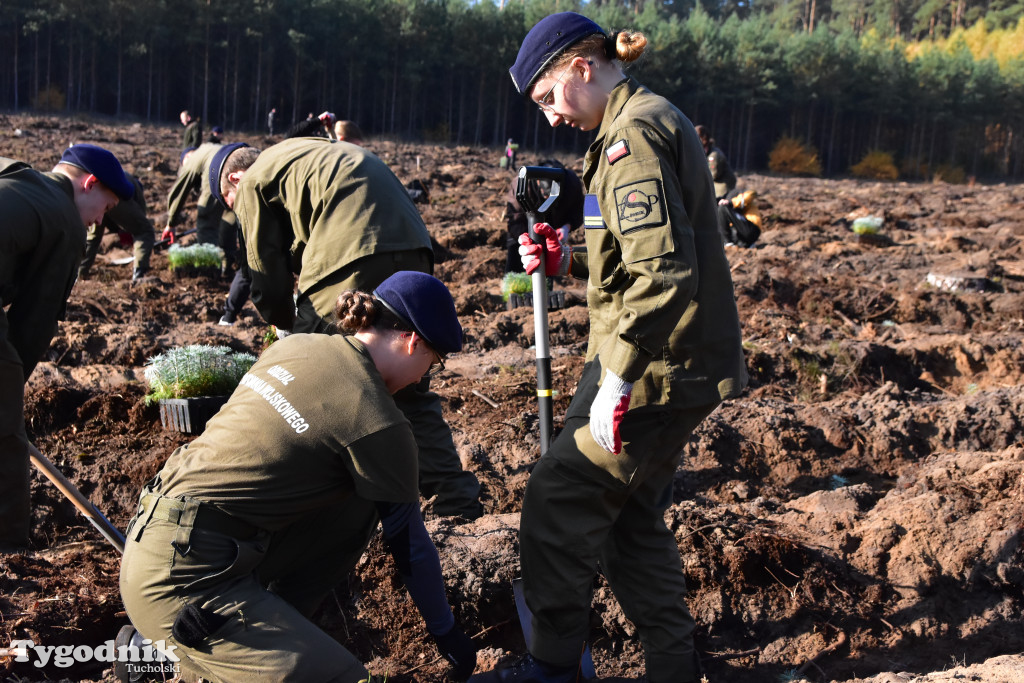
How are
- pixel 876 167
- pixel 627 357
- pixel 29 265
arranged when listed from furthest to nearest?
pixel 876 167
pixel 29 265
pixel 627 357

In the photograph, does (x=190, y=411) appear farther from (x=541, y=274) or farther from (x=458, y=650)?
(x=458, y=650)

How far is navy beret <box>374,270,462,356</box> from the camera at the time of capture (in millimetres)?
2121

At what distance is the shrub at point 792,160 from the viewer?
145 feet

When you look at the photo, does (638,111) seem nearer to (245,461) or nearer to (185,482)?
(245,461)

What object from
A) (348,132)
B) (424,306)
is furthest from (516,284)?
(424,306)

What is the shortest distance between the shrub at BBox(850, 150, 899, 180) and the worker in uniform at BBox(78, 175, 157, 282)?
142 feet

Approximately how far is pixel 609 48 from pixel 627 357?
0.88 m

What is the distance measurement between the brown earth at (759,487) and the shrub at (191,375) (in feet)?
0.79

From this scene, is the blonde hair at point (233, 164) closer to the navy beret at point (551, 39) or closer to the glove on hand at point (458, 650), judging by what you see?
the navy beret at point (551, 39)

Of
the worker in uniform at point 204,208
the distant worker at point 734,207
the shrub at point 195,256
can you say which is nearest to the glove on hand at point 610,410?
A: the worker in uniform at point 204,208

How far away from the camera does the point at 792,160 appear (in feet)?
148

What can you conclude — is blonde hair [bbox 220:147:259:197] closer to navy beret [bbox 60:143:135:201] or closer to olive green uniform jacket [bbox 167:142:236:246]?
navy beret [bbox 60:143:135:201]

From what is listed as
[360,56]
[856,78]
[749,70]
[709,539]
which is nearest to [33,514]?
[709,539]

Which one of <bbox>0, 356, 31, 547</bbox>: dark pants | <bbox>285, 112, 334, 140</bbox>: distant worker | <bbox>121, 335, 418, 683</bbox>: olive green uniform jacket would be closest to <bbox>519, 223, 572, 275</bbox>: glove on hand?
<bbox>121, 335, 418, 683</bbox>: olive green uniform jacket
